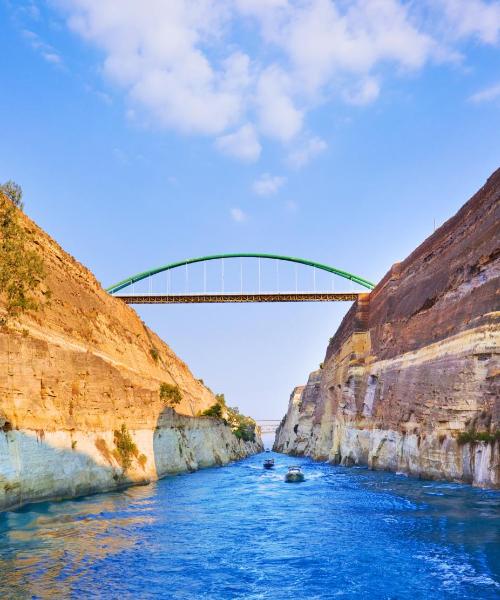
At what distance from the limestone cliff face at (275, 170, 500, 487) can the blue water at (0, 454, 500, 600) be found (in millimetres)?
2938

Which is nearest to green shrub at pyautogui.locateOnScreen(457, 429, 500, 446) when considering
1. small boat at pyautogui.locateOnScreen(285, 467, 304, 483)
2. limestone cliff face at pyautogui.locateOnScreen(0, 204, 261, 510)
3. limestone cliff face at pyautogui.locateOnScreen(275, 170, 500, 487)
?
limestone cliff face at pyautogui.locateOnScreen(275, 170, 500, 487)

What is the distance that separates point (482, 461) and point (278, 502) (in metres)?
8.78

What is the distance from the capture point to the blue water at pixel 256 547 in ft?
39.5

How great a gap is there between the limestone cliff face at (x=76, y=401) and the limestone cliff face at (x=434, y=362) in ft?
44.5

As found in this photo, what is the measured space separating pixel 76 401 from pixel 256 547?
1193 cm

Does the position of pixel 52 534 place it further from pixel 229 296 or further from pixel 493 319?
pixel 229 296

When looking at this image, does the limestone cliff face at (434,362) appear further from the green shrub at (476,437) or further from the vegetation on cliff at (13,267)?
the vegetation on cliff at (13,267)

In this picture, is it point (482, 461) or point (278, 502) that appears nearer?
point (482, 461)

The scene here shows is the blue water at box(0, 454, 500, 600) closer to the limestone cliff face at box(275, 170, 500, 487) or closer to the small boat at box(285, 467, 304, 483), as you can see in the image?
the limestone cliff face at box(275, 170, 500, 487)

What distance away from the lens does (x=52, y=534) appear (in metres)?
16.3

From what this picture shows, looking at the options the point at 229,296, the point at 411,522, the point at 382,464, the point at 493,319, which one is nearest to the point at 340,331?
the point at 229,296

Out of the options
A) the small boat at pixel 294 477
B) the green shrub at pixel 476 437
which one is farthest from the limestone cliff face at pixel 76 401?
the green shrub at pixel 476 437

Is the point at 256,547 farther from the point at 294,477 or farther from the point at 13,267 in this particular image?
the point at 294,477

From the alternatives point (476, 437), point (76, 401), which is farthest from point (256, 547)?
point (476, 437)
